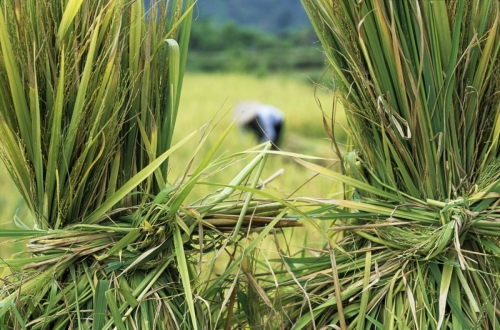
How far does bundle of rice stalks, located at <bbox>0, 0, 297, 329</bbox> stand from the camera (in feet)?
2.42

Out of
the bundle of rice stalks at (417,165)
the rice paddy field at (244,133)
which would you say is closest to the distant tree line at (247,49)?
the rice paddy field at (244,133)

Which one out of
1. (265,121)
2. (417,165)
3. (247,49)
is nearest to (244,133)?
(265,121)

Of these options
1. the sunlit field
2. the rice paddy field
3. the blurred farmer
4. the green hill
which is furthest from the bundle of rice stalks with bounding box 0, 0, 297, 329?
the green hill

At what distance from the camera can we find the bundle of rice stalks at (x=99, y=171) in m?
0.74

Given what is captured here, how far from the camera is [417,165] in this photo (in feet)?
2.66

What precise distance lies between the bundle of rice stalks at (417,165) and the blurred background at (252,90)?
8cm

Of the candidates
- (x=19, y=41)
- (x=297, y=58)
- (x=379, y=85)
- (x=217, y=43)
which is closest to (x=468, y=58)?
(x=379, y=85)

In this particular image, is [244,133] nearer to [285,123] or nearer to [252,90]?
[285,123]

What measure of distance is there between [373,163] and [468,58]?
187 millimetres

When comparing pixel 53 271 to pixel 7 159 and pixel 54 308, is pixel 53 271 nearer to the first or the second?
pixel 54 308

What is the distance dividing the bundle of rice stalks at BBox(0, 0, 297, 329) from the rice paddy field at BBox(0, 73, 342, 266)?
37 centimetres

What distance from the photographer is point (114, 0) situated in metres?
0.74

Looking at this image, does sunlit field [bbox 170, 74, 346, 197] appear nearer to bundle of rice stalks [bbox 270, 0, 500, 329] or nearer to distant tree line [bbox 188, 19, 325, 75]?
bundle of rice stalks [bbox 270, 0, 500, 329]

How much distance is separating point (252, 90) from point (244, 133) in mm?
2513
